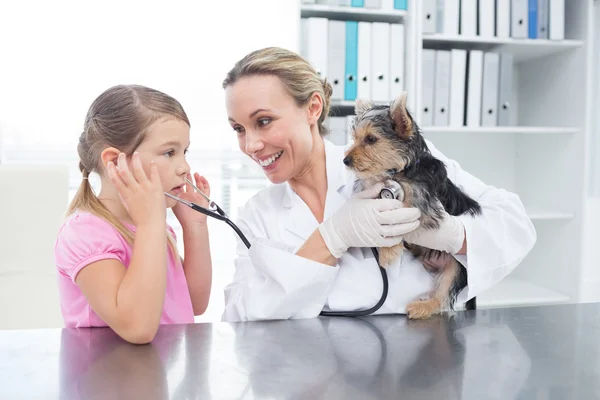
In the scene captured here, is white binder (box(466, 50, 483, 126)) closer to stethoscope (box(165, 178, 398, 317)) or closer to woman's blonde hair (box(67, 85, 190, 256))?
stethoscope (box(165, 178, 398, 317))

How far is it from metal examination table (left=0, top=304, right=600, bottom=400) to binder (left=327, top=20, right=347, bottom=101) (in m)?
1.60

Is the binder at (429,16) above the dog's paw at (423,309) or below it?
above

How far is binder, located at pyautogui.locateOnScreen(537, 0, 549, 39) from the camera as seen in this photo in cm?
259

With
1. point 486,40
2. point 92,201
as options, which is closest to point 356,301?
point 92,201

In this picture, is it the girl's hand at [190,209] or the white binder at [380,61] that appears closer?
the girl's hand at [190,209]

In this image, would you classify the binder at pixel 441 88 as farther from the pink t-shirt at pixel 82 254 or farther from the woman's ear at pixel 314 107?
the pink t-shirt at pixel 82 254

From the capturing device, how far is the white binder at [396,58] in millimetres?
2457

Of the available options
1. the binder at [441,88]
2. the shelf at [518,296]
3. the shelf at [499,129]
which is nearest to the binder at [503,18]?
the binder at [441,88]

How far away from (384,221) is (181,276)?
536mm

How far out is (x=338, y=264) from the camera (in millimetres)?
1275

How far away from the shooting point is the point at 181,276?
132 cm

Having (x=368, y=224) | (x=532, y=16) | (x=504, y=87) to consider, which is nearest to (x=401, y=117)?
(x=368, y=224)

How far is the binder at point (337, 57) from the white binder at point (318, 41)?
0.09ft

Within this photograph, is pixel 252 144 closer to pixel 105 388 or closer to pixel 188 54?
pixel 105 388
